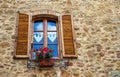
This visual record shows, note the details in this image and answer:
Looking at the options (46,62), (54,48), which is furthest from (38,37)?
(46,62)

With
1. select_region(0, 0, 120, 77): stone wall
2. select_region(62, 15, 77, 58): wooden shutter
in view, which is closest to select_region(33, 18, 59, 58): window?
select_region(62, 15, 77, 58): wooden shutter

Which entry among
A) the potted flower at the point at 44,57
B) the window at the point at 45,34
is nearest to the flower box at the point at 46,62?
the potted flower at the point at 44,57

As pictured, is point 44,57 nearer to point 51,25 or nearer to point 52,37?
point 52,37

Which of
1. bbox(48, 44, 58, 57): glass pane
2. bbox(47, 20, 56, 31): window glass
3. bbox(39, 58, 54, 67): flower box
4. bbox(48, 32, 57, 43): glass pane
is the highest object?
bbox(47, 20, 56, 31): window glass

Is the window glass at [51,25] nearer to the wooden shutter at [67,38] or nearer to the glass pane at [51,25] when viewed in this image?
the glass pane at [51,25]

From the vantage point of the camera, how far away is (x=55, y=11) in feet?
29.8

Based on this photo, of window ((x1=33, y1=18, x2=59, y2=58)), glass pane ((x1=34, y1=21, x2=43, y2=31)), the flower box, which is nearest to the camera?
the flower box

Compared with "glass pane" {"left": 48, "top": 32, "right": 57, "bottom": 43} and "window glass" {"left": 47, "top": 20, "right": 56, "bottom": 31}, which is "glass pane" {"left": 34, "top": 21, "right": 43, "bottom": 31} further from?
"glass pane" {"left": 48, "top": 32, "right": 57, "bottom": 43}

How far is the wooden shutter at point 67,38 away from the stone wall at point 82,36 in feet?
0.59

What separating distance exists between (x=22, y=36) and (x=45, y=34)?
2.47 feet

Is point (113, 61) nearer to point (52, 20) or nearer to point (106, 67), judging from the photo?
point (106, 67)

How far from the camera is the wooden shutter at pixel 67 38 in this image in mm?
8180

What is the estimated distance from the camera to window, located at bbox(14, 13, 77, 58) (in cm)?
820

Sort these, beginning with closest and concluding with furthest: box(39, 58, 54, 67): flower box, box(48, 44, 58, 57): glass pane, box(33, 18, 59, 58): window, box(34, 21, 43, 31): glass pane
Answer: box(39, 58, 54, 67): flower box, box(48, 44, 58, 57): glass pane, box(33, 18, 59, 58): window, box(34, 21, 43, 31): glass pane
